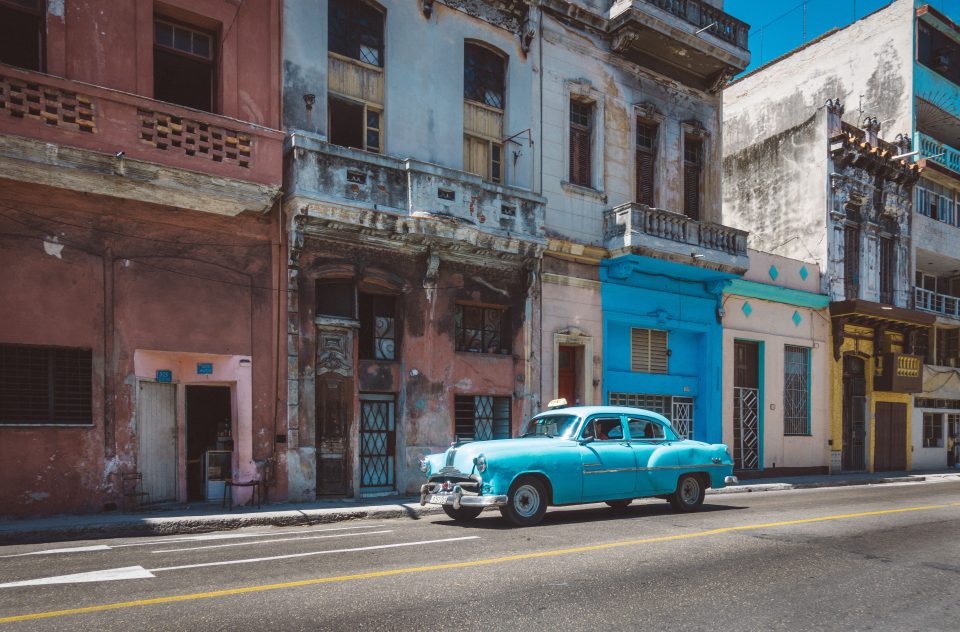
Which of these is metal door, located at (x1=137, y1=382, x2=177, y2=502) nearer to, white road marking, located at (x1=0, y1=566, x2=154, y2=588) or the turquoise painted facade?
white road marking, located at (x1=0, y1=566, x2=154, y2=588)

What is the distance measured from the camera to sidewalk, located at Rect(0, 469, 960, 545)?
9.77 metres

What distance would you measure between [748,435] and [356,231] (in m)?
14.1

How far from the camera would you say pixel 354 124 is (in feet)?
51.8

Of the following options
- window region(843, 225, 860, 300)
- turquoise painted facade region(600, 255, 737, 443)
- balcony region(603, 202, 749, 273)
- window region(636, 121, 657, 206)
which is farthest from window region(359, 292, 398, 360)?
window region(843, 225, 860, 300)

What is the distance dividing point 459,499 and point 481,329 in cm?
740

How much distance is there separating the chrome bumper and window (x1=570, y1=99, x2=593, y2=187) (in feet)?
36.2

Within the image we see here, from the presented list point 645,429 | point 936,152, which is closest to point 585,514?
point 645,429

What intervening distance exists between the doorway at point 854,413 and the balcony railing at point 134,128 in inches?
840

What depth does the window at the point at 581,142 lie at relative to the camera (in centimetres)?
1958

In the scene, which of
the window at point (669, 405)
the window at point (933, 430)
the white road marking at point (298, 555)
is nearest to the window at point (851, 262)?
the window at point (933, 430)

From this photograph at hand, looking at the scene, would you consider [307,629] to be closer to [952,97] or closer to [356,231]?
[356,231]

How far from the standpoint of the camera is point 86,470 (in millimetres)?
11688

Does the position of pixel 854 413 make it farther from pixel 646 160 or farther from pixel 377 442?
pixel 377 442

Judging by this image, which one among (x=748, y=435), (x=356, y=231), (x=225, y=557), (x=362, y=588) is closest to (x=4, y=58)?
(x=356, y=231)
